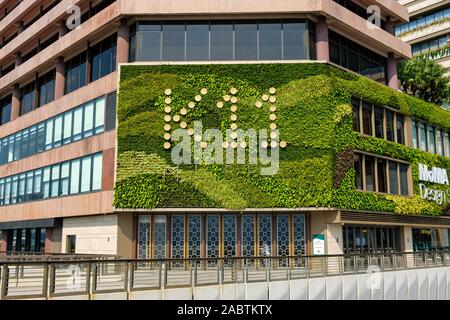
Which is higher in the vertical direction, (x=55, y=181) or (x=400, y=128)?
(x=400, y=128)

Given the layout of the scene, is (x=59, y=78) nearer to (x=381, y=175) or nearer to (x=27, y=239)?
(x=27, y=239)

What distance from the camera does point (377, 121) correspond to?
3328cm

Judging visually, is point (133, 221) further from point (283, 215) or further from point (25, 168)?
point (25, 168)

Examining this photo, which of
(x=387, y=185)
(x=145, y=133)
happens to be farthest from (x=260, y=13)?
(x=387, y=185)

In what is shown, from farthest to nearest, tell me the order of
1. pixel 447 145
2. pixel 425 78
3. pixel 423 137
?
pixel 425 78
pixel 447 145
pixel 423 137

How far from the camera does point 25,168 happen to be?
3994 centimetres

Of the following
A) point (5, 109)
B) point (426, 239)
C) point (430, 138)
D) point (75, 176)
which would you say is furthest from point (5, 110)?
point (426, 239)

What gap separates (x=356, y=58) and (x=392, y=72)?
178 inches

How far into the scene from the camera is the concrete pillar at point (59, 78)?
3678cm

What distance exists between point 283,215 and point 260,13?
12184 millimetres

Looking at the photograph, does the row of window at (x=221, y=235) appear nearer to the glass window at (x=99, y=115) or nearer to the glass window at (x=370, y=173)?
the glass window at (x=370, y=173)

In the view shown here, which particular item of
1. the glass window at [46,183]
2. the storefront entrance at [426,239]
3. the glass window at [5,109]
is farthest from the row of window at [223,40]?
the glass window at [5,109]

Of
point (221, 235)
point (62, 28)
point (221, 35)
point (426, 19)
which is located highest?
point (426, 19)

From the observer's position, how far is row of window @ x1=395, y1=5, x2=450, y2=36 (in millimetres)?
63375
